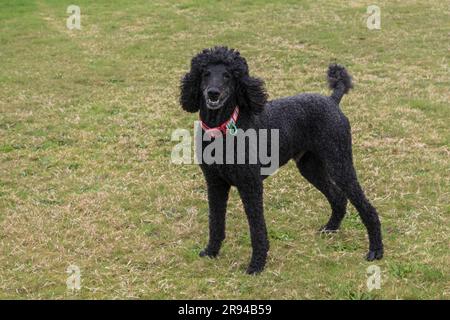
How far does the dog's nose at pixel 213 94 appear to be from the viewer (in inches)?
198

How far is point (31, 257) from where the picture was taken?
6207 mm

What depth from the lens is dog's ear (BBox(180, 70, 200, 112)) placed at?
5.41 meters

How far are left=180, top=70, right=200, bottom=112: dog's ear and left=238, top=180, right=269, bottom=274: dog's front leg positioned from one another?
0.93 meters

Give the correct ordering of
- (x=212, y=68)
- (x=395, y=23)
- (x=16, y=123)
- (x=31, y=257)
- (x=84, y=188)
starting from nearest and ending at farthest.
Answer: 1. (x=212, y=68)
2. (x=31, y=257)
3. (x=84, y=188)
4. (x=16, y=123)
5. (x=395, y=23)

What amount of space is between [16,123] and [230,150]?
6.76m

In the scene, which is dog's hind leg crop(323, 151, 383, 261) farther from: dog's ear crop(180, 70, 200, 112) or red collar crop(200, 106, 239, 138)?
dog's ear crop(180, 70, 200, 112)

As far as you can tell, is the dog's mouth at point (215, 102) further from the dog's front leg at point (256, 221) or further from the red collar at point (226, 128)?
the dog's front leg at point (256, 221)

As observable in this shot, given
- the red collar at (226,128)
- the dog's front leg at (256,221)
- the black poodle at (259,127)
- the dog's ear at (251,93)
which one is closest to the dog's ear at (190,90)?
the black poodle at (259,127)

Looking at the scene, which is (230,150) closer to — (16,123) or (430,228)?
(430,228)

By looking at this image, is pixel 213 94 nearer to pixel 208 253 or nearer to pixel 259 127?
pixel 259 127

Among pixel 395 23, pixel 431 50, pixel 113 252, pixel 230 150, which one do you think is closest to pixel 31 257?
pixel 113 252

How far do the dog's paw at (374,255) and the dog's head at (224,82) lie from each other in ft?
6.60

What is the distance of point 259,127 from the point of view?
558 cm

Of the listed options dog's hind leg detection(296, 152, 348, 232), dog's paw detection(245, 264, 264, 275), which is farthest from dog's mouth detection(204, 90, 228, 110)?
dog's paw detection(245, 264, 264, 275)
